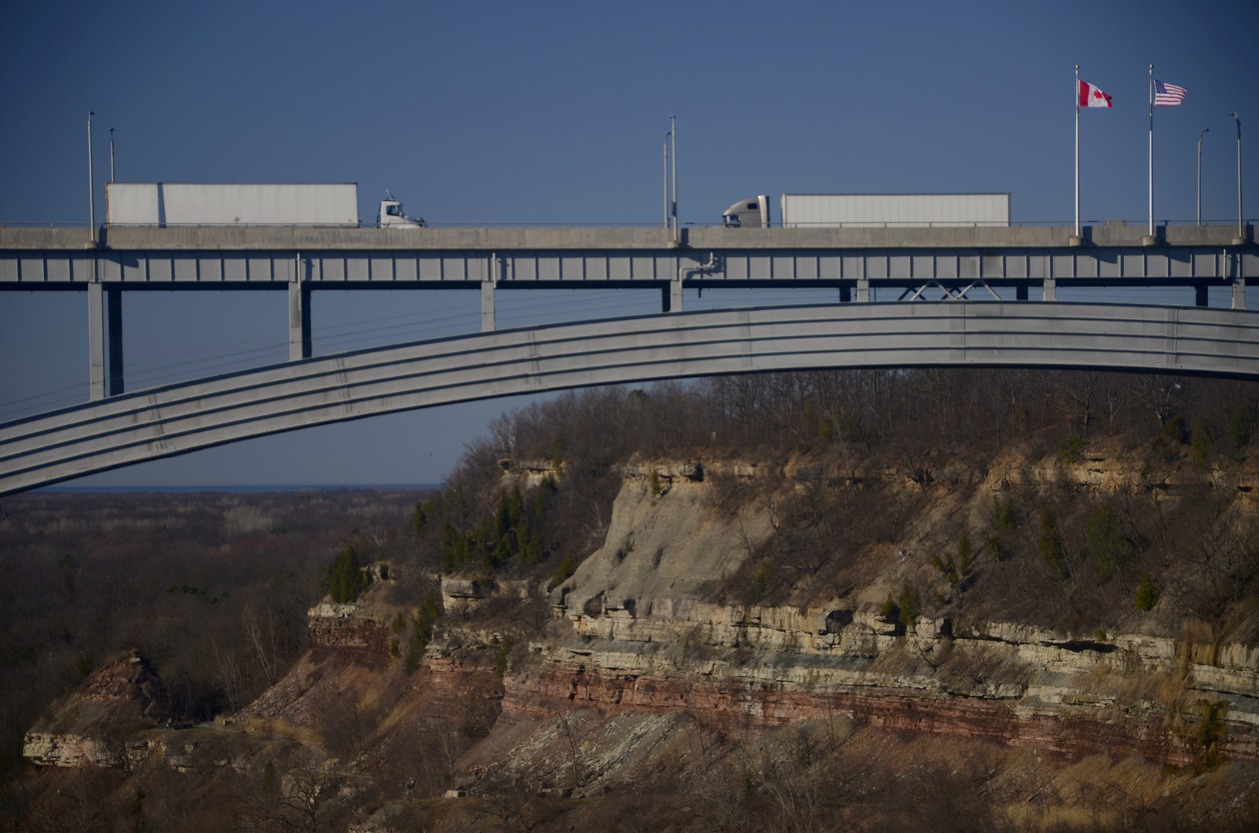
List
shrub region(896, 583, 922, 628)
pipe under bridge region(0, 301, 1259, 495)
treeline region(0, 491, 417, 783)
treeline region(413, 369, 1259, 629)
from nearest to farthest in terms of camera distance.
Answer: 1. pipe under bridge region(0, 301, 1259, 495)
2. treeline region(413, 369, 1259, 629)
3. shrub region(896, 583, 922, 628)
4. treeline region(0, 491, 417, 783)

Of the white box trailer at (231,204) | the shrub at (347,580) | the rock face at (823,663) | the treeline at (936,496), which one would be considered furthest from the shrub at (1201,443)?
the shrub at (347,580)

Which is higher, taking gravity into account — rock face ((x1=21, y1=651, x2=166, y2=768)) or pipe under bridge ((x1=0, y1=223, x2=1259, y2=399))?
pipe under bridge ((x1=0, y1=223, x2=1259, y2=399))

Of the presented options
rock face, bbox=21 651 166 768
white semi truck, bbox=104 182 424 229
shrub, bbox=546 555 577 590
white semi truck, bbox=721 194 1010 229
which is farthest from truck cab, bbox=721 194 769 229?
rock face, bbox=21 651 166 768

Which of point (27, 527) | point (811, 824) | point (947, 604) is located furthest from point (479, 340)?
point (27, 527)

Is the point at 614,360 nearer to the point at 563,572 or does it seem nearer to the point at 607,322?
the point at 607,322

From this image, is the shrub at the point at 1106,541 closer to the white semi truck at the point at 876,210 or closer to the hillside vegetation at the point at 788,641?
the hillside vegetation at the point at 788,641

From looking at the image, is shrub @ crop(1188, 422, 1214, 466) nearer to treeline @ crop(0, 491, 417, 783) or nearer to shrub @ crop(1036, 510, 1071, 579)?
shrub @ crop(1036, 510, 1071, 579)
